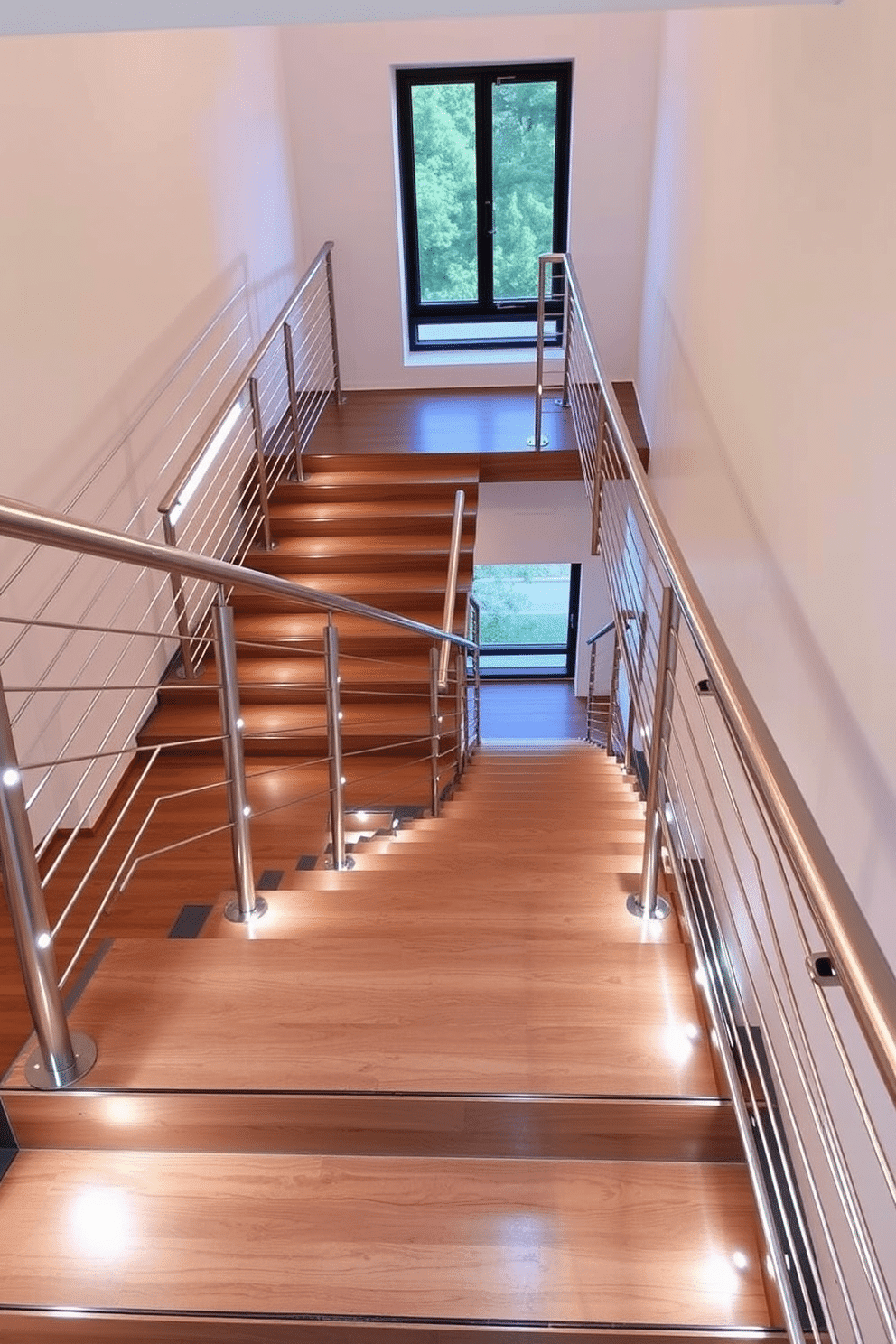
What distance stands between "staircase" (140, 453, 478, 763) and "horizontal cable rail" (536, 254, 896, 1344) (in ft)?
5.83

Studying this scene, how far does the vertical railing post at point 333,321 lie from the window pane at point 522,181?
1.18 m

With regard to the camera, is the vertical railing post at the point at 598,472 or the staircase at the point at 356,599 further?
the staircase at the point at 356,599

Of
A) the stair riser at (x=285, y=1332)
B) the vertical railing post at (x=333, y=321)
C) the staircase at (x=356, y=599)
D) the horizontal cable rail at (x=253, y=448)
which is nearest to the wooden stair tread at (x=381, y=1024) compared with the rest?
the stair riser at (x=285, y=1332)

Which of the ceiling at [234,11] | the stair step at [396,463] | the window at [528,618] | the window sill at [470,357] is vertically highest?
the ceiling at [234,11]

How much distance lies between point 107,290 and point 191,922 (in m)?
2.52

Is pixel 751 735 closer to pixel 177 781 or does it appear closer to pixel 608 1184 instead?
pixel 608 1184

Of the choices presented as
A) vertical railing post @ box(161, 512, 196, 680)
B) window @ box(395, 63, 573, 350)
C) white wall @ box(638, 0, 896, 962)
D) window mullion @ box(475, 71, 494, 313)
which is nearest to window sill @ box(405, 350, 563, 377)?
window @ box(395, 63, 573, 350)

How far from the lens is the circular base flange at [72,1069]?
1.56 metres

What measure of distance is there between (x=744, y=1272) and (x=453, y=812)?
253cm

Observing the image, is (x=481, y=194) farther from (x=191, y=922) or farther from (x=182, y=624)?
(x=191, y=922)

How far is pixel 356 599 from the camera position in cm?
484

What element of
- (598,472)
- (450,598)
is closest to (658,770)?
(450,598)

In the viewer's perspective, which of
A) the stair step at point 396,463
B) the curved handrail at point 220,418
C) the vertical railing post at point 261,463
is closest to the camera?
the curved handrail at point 220,418

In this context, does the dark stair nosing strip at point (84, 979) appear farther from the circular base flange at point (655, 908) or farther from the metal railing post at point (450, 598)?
the metal railing post at point (450, 598)
